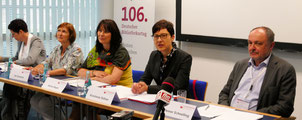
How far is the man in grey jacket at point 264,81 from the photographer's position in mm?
2484

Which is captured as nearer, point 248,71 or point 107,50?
point 248,71

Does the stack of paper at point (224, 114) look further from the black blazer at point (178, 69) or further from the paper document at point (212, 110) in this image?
the black blazer at point (178, 69)

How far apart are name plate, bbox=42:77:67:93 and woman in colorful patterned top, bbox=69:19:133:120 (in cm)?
34

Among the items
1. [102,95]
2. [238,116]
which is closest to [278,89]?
[238,116]

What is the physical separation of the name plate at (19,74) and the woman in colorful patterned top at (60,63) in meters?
0.14

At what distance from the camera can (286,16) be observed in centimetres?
384

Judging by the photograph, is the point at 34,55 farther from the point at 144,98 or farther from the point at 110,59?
the point at 144,98

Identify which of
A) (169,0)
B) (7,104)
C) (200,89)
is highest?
(169,0)

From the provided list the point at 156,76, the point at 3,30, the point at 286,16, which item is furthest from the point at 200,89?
the point at 3,30

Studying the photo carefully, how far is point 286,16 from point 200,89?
1567 millimetres

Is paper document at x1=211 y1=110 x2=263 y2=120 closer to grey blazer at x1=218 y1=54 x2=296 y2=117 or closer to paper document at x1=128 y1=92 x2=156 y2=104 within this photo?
grey blazer at x1=218 y1=54 x2=296 y2=117

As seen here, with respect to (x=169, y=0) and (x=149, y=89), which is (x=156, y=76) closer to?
(x=149, y=89)

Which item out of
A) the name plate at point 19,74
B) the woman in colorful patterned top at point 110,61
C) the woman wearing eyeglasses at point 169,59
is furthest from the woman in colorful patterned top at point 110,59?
the name plate at point 19,74

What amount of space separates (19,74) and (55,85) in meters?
0.63
